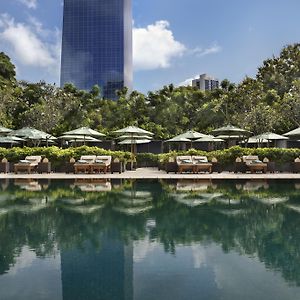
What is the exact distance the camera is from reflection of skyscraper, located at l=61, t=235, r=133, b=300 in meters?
4.53

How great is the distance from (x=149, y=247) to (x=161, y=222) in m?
2.00

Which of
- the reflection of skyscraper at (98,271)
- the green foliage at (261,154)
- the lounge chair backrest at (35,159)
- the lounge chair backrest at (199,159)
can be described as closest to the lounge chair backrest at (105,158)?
the lounge chair backrest at (35,159)

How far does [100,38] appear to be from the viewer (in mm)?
121188

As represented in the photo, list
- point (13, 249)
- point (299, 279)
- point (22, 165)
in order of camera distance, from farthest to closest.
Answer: point (22, 165) < point (13, 249) < point (299, 279)

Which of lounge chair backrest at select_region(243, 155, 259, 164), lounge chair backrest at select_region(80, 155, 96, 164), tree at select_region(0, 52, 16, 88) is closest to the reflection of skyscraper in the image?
lounge chair backrest at select_region(80, 155, 96, 164)

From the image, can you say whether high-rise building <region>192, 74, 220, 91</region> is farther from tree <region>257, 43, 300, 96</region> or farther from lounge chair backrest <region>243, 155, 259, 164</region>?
lounge chair backrest <region>243, 155, 259, 164</region>

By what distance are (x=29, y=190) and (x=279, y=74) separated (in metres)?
34.8

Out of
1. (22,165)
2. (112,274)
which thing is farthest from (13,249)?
(22,165)

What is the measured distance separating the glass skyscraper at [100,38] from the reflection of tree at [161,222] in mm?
110148

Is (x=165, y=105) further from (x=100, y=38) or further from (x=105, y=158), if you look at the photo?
(x=100, y=38)

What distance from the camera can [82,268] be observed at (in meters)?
5.40

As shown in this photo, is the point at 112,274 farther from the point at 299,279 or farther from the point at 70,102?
the point at 70,102

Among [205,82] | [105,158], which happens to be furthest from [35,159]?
[205,82]

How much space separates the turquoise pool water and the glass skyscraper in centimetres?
11140
